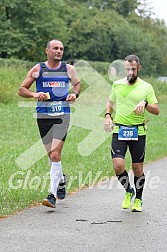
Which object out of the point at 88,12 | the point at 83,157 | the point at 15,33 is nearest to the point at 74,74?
the point at 83,157

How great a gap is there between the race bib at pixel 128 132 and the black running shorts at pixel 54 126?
0.86 metres

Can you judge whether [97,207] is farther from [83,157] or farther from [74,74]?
[83,157]

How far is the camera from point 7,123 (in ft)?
74.7

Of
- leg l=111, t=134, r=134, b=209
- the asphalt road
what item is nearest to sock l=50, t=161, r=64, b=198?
the asphalt road

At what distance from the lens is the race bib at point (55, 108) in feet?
29.0

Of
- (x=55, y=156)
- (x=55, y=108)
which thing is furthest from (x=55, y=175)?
(x=55, y=108)

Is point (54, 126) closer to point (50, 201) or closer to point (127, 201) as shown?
point (50, 201)

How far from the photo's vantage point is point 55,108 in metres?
8.87

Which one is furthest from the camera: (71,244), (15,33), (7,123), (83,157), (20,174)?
(15,33)

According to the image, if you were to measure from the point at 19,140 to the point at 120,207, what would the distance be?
385 inches

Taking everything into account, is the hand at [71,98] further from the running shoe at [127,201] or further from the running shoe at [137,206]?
the running shoe at [137,206]

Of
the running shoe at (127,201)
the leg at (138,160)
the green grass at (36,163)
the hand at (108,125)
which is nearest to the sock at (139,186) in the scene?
the leg at (138,160)

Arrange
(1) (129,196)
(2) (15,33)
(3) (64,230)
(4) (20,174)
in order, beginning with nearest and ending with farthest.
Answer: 1. (3) (64,230)
2. (1) (129,196)
3. (4) (20,174)
4. (2) (15,33)

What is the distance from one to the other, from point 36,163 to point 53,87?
14.9 feet
